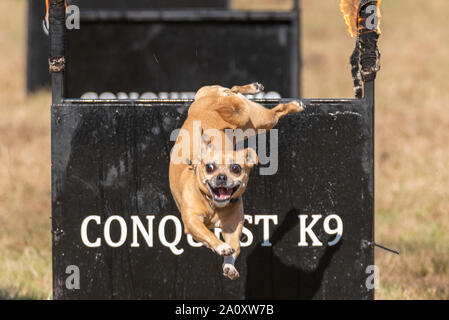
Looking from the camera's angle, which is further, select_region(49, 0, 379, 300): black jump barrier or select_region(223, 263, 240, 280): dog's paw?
select_region(49, 0, 379, 300): black jump barrier

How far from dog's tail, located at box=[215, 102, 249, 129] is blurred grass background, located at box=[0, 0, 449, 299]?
126 inches

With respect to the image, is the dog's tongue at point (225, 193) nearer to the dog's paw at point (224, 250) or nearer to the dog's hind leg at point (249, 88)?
the dog's paw at point (224, 250)

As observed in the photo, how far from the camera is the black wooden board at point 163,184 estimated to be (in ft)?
17.1

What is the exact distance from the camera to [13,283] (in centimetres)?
663

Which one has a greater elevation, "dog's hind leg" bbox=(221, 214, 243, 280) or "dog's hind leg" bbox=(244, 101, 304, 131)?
"dog's hind leg" bbox=(244, 101, 304, 131)

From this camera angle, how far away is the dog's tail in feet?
11.4

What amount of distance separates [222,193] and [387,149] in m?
8.47

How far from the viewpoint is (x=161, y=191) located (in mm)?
5250

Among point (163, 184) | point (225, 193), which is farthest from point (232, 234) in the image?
point (163, 184)

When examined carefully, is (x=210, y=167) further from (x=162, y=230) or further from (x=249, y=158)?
(x=162, y=230)

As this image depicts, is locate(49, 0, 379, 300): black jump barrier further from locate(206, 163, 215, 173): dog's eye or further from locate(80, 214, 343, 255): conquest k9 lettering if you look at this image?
locate(206, 163, 215, 173): dog's eye

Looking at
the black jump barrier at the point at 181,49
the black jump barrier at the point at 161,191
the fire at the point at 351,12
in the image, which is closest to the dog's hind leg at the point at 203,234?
the black jump barrier at the point at 161,191

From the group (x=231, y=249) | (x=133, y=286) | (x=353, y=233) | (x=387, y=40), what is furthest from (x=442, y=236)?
(x=387, y=40)

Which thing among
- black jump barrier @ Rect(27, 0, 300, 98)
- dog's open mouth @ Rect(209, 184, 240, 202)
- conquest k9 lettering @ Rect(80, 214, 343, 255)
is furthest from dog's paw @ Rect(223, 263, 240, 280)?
black jump barrier @ Rect(27, 0, 300, 98)
